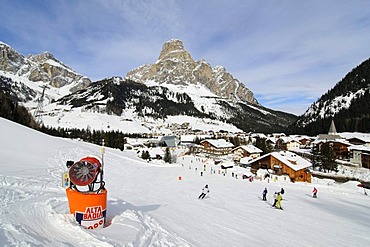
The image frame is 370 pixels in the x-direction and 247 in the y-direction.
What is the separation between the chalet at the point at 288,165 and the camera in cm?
4016

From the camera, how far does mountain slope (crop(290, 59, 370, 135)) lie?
114 meters

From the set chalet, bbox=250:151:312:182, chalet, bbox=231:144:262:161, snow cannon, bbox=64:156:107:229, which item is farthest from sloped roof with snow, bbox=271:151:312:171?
snow cannon, bbox=64:156:107:229

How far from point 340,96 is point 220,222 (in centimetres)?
16753

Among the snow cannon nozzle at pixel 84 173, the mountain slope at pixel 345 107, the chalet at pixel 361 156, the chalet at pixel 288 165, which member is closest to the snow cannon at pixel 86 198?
the snow cannon nozzle at pixel 84 173

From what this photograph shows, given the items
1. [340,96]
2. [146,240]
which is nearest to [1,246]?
[146,240]

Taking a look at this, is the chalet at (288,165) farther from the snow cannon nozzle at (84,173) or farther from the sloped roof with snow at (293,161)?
the snow cannon nozzle at (84,173)

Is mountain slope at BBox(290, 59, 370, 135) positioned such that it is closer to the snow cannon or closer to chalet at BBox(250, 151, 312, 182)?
chalet at BBox(250, 151, 312, 182)

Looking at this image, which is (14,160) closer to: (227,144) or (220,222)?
(220,222)

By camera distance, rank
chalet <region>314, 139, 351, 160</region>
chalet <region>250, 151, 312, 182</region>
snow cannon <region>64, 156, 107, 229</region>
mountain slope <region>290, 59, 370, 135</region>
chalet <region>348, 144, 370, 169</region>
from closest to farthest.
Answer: snow cannon <region>64, 156, 107, 229</region> < chalet <region>250, 151, 312, 182</region> < chalet <region>348, 144, 370, 169</region> < chalet <region>314, 139, 351, 160</region> < mountain slope <region>290, 59, 370, 135</region>

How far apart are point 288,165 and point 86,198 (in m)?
42.0

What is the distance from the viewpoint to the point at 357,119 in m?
113

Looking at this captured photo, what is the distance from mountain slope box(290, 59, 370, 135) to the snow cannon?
13048cm

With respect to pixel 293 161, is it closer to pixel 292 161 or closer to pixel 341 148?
pixel 292 161

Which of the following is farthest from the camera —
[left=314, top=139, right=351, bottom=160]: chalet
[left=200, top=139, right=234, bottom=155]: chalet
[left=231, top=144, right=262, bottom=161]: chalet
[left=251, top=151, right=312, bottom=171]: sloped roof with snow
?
[left=200, top=139, right=234, bottom=155]: chalet
